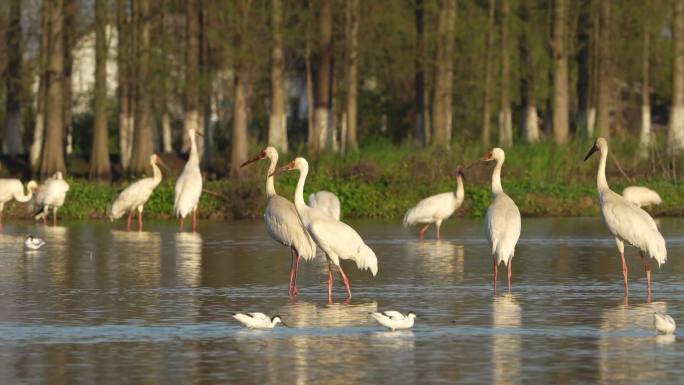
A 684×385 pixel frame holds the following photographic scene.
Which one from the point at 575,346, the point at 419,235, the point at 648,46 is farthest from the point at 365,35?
the point at 575,346

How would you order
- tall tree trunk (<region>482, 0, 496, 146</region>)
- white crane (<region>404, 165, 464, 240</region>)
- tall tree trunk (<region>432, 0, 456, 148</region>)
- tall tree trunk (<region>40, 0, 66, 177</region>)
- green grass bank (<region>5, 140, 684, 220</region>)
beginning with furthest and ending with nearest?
tall tree trunk (<region>482, 0, 496, 146</region>)
tall tree trunk (<region>432, 0, 456, 148</region>)
tall tree trunk (<region>40, 0, 66, 177</region>)
green grass bank (<region>5, 140, 684, 220</region>)
white crane (<region>404, 165, 464, 240</region>)

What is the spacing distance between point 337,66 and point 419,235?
1759 inches

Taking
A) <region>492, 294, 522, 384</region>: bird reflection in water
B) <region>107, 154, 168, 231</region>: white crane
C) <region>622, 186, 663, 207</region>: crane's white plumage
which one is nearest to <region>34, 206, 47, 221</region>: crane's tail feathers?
<region>107, 154, 168, 231</region>: white crane

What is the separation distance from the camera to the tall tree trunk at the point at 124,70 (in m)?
50.8

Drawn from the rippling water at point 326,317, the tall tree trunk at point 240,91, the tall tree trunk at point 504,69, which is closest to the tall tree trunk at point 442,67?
the tall tree trunk at point 240,91

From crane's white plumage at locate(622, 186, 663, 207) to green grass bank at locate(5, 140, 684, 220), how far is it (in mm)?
1703

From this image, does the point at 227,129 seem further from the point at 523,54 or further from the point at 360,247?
the point at 360,247

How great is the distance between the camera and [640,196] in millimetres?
35625

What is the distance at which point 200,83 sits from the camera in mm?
51531

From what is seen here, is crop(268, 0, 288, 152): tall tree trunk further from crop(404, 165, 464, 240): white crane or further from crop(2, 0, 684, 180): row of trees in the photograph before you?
crop(404, 165, 464, 240): white crane

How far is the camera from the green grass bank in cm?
3731

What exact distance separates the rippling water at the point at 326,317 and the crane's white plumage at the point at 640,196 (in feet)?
24.3

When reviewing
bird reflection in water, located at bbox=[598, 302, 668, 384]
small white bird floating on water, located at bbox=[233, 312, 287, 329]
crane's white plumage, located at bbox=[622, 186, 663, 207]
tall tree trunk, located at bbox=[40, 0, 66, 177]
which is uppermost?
tall tree trunk, located at bbox=[40, 0, 66, 177]

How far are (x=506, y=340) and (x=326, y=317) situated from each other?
2.70 m
